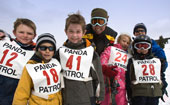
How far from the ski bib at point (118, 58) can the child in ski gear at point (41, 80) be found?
1.35m

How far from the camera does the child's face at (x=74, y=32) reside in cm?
234

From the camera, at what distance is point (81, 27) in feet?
7.87

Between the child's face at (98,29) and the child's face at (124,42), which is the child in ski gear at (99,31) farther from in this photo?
the child's face at (124,42)

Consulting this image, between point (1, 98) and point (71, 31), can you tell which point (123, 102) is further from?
point (1, 98)

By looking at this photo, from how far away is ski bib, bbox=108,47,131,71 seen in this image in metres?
2.98

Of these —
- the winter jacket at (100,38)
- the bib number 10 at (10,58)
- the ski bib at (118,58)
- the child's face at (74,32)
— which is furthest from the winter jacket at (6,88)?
the ski bib at (118,58)

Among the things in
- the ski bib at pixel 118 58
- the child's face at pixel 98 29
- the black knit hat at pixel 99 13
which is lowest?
the ski bib at pixel 118 58

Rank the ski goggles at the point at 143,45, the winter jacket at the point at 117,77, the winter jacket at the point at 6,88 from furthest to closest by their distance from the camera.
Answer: the ski goggles at the point at 143,45 < the winter jacket at the point at 117,77 < the winter jacket at the point at 6,88

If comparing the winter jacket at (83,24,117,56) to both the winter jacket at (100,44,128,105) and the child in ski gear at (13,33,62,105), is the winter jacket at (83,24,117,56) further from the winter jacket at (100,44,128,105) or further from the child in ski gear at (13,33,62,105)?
the child in ski gear at (13,33,62,105)

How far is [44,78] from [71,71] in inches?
18.7

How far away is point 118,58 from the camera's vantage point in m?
2.99

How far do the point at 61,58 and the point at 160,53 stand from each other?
8.27ft

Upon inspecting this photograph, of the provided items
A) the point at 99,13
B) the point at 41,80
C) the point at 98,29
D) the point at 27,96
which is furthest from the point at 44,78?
the point at 99,13

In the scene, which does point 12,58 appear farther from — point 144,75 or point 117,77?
point 144,75
